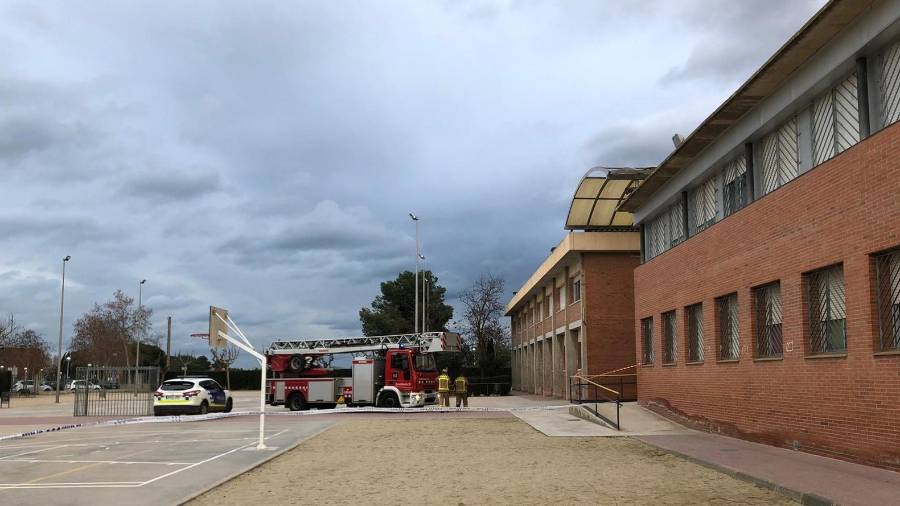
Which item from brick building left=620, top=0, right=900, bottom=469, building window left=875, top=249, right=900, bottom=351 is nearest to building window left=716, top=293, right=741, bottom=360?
brick building left=620, top=0, right=900, bottom=469

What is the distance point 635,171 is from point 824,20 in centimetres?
1833

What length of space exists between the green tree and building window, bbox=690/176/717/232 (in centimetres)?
6171

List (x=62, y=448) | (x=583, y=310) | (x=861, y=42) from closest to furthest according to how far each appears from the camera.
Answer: (x=861, y=42)
(x=62, y=448)
(x=583, y=310)

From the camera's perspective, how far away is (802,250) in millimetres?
15789

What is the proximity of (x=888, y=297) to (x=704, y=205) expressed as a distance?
1009cm

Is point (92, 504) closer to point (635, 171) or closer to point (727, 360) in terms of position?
point (727, 360)

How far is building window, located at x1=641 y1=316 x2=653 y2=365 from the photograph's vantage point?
89.3ft

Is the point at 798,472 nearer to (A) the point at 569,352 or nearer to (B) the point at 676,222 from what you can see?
(B) the point at 676,222

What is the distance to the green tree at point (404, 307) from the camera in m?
85.0

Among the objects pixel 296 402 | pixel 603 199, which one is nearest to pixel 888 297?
pixel 603 199

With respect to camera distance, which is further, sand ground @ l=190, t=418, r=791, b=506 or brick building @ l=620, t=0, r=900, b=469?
brick building @ l=620, t=0, r=900, b=469

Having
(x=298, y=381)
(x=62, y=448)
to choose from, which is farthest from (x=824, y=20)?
(x=298, y=381)

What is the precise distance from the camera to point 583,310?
36.7 meters

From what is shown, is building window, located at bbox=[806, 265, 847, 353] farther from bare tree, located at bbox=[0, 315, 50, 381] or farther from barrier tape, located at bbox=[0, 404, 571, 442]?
bare tree, located at bbox=[0, 315, 50, 381]
